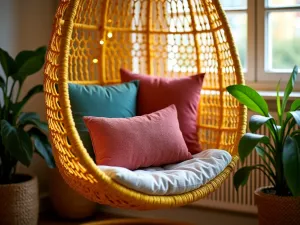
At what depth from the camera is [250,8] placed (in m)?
2.95

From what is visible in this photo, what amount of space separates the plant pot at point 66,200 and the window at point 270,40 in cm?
118

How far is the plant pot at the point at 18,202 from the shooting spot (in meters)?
2.56

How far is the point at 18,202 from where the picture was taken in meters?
2.60

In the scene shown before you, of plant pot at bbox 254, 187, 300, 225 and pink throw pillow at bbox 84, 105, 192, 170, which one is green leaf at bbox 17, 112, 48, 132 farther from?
plant pot at bbox 254, 187, 300, 225

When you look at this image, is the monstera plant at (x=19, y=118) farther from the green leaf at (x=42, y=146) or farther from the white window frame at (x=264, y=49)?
the white window frame at (x=264, y=49)

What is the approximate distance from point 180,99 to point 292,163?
750mm

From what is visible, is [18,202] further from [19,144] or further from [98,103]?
[98,103]

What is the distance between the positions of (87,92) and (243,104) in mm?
723

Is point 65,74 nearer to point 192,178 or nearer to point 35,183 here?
point 192,178

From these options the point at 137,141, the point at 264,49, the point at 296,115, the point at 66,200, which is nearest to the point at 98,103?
the point at 137,141

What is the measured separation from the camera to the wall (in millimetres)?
2953

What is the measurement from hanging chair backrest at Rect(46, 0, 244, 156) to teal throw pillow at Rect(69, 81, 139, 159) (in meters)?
0.19

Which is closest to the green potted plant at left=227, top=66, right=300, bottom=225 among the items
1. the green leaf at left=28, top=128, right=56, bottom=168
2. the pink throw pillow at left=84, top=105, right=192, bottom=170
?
the pink throw pillow at left=84, top=105, right=192, bottom=170

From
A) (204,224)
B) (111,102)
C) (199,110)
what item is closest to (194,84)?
(199,110)
